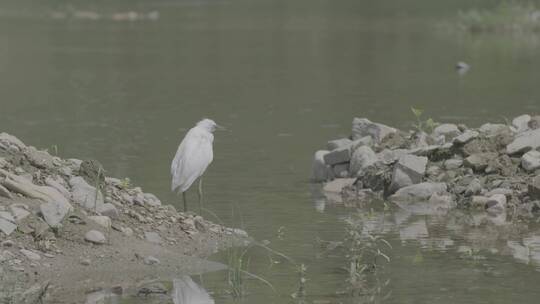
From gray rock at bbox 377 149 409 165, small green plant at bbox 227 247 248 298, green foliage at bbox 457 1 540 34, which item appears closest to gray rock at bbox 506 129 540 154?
gray rock at bbox 377 149 409 165

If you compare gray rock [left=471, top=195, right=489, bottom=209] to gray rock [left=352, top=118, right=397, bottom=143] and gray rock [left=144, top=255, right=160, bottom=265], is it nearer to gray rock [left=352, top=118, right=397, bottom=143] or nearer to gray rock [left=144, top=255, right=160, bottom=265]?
gray rock [left=352, top=118, right=397, bottom=143]

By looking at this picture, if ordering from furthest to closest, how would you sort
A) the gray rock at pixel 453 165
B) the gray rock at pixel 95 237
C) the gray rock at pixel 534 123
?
the gray rock at pixel 534 123, the gray rock at pixel 453 165, the gray rock at pixel 95 237

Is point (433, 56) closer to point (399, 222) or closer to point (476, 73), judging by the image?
point (476, 73)

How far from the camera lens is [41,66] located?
43.4 metres

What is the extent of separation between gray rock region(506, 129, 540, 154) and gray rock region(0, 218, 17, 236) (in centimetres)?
832

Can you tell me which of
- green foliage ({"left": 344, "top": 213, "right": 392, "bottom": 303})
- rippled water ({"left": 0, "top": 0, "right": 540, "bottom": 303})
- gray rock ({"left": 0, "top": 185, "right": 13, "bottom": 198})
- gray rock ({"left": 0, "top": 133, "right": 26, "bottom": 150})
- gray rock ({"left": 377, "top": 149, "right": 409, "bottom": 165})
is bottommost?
rippled water ({"left": 0, "top": 0, "right": 540, "bottom": 303})

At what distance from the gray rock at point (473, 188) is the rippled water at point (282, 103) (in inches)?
29.0

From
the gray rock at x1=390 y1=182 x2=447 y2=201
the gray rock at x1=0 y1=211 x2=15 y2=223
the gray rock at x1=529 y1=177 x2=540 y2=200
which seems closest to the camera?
the gray rock at x1=0 y1=211 x2=15 y2=223

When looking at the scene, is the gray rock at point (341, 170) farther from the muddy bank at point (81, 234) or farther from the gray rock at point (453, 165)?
the muddy bank at point (81, 234)

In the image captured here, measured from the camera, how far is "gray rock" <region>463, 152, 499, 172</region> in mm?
19141

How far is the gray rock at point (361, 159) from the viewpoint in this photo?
65.6 feet

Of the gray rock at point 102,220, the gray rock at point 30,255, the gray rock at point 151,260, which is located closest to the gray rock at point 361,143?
the gray rock at point 102,220

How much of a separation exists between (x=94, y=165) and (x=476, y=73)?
26930 mm

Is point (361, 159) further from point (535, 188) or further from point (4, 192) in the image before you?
point (4, 192)
